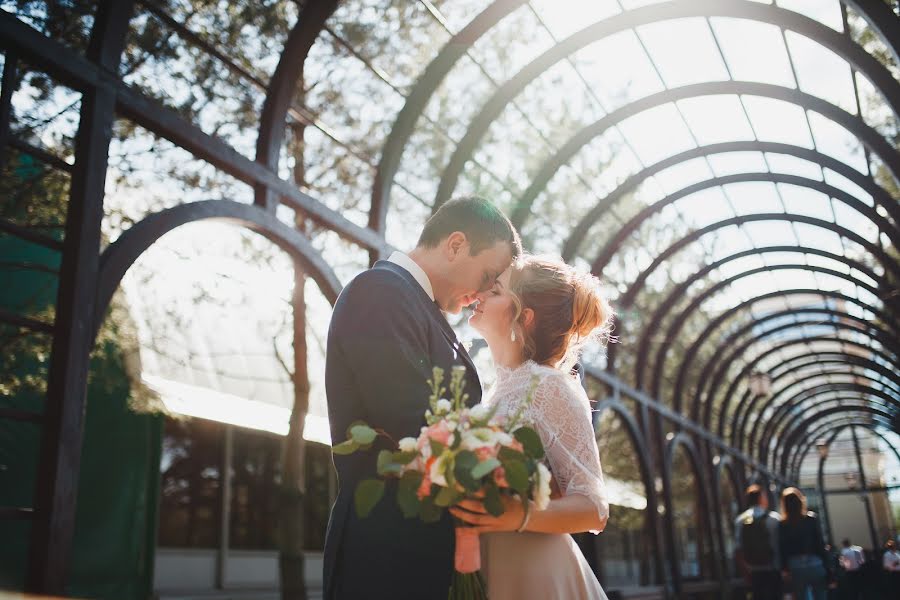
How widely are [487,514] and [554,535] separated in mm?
726

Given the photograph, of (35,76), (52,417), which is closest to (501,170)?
(35,76)

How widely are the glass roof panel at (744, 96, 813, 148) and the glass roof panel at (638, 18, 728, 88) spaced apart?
99 cm

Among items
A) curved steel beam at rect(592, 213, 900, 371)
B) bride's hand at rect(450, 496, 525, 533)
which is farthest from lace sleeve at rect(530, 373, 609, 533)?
curved steel beam at rect(592, 213, 900, 371)

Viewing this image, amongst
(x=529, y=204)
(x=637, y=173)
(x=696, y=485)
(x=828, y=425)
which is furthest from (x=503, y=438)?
(x=828, y=425)

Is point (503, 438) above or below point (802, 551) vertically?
above

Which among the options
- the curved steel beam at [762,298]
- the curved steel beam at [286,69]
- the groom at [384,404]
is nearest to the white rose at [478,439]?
the groom at [384,404]

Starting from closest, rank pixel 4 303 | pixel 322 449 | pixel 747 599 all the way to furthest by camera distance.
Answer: pixel 4 303 < pixel 322 449 < pixel 747 599

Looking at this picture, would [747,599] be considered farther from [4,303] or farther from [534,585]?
[534,585]

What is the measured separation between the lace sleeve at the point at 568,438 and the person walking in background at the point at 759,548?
30.5ft

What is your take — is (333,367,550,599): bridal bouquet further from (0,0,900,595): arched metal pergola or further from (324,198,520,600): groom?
(0,0,900,595): arched metal pergola

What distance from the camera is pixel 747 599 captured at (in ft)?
67.6

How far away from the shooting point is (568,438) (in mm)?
2883

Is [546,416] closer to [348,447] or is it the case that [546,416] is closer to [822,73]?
[348,447]

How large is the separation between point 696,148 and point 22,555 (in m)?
9.68
